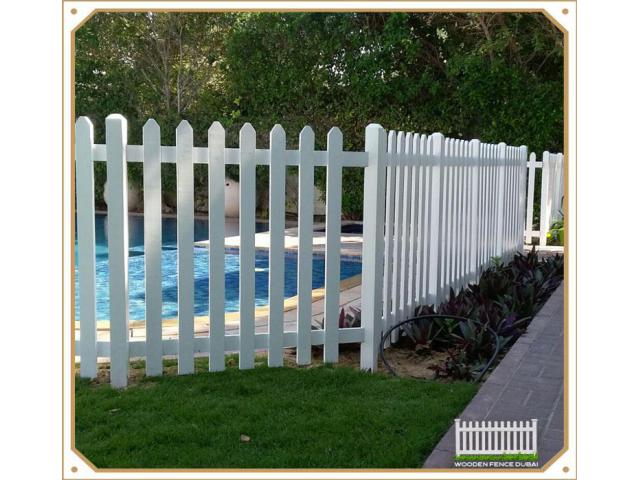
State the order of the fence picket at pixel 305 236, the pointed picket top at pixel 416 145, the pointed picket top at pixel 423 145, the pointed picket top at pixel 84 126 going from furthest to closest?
the pointed picket top at pixel 423 145 → the pointed picket top at pixel 416 145 → the fence picket at pixel 305 236 → the pointed picket top at pixel 84 126


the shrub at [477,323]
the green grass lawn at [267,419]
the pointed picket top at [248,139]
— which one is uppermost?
the pointed picket top at [248,139]

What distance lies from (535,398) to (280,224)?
5.90 feet

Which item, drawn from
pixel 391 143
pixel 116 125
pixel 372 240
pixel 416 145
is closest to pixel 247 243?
pixel 372 240

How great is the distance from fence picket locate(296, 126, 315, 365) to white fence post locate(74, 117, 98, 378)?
1244 millimetres

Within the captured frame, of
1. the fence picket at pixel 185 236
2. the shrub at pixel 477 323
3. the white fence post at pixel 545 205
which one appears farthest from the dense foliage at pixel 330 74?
the fence picket at pixel 185 236

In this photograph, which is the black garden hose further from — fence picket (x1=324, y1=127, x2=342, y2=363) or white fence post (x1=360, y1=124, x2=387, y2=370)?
fence picket (x1=324, y1=127, x2=342, y2=363)

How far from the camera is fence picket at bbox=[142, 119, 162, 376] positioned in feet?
13.3

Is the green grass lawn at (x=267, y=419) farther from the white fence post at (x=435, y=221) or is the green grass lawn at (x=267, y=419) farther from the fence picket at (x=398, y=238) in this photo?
the white fence post at (x=435, y=221)

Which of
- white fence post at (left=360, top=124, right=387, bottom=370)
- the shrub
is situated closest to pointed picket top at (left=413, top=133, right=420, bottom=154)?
white fence post at (left=360, top=124, right=387, bottom=370)

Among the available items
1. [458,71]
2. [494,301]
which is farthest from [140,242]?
[494,301]

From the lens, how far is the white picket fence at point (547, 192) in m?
11.6

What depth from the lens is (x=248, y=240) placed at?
14.0ft

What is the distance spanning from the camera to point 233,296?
10.1 m

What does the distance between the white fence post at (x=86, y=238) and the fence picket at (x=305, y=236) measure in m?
1.24
